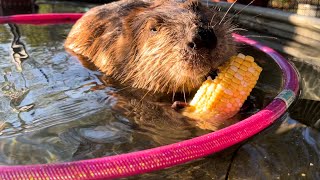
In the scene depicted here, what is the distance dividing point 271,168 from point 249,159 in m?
0.12

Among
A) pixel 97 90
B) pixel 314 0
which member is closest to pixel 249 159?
pixel 97 90

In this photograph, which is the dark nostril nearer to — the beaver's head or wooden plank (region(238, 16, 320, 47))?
the beaver's head

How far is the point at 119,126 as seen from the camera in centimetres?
268

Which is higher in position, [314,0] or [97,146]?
[314,0]

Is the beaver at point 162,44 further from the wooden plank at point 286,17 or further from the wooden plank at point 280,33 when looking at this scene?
the wooden plank at point 280,33

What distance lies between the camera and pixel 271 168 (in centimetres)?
213

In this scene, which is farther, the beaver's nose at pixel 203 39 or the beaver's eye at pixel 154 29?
the beaver's eye at pixel 154 29

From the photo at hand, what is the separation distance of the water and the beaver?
0.50ft

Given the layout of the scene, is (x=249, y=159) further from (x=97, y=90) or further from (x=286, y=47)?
(x=286, y=47)

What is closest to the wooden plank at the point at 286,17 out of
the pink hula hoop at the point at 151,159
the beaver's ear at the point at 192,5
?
the beaver's ear at the point at 192,5

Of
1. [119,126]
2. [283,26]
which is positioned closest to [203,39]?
[119,126]

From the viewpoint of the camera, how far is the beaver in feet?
8.82

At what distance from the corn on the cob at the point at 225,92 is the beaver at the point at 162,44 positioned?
8 cm

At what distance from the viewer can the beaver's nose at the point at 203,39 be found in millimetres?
2609
